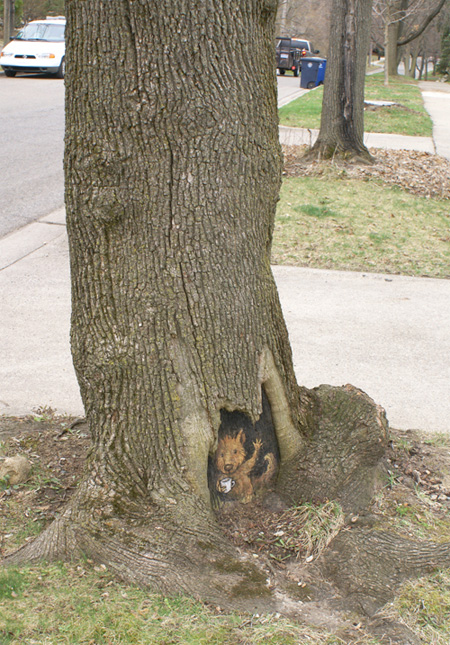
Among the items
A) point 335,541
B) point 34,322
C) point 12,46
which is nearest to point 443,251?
point 34,322

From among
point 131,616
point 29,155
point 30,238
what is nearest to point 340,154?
point 29,155

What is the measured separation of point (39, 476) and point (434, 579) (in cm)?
182

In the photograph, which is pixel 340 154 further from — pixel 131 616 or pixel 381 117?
pixel 131 616

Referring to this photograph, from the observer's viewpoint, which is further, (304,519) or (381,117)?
(381,117)

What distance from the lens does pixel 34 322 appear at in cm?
496

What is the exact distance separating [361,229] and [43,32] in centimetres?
1887

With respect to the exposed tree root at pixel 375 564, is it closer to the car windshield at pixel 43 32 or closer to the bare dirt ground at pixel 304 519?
the bare dirt ground at pixel 304 519

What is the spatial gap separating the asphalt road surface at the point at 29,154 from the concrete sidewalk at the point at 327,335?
1.39 metres

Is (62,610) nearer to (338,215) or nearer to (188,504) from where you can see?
(188,504)

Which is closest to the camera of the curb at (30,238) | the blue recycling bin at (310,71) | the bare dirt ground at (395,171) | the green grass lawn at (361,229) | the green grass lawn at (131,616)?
the green grass lawn at (131,616)

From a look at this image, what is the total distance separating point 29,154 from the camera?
10.9 m

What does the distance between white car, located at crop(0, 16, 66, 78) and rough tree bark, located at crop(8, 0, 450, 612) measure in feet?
69.0

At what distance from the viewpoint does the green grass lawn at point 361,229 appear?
6.55 m

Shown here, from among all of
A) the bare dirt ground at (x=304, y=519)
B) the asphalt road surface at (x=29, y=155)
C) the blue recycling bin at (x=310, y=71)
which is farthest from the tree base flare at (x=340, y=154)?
the blue recycling bin at (x=310, y=71)
